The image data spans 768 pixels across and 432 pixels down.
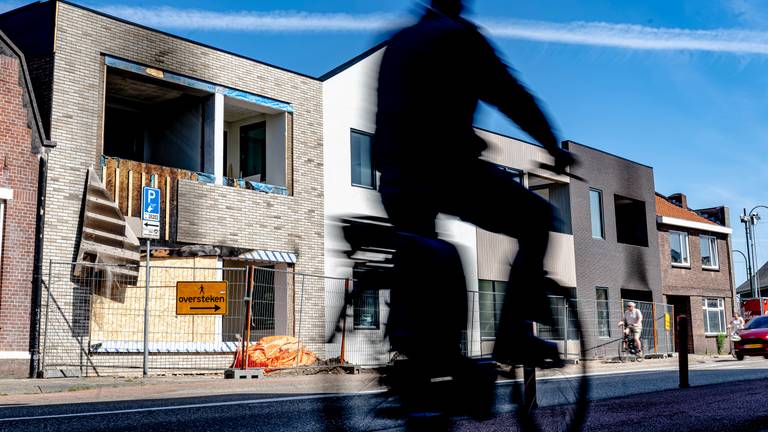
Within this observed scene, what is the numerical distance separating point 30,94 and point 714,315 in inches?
1170

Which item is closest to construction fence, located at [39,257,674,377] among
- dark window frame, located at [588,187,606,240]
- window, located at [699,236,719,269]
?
dark window frame, located at [588,187,606,240]

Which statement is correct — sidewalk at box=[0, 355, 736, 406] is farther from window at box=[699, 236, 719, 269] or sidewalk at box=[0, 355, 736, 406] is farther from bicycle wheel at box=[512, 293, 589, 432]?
window at box=[699, 236, 719, 269]

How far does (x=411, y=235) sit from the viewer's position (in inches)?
43.2

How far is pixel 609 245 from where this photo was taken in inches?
54.4

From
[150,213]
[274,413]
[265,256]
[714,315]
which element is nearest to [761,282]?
[714,315]

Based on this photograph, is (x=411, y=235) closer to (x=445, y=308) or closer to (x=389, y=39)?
(x=445, y=308)

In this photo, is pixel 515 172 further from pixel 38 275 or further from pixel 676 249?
pixel 38 275

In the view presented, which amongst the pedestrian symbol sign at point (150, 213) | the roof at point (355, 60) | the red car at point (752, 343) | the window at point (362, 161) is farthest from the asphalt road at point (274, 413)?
the red car at point (752, 343)

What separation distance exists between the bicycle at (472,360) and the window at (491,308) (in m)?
0.05

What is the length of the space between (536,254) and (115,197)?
14879 millimetres

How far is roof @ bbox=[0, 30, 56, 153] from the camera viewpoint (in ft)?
46.0

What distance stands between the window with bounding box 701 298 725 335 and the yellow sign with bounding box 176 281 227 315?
80.5ft

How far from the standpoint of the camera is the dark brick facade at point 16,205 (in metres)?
13.4

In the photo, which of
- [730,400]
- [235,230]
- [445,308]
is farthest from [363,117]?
[235,230]
